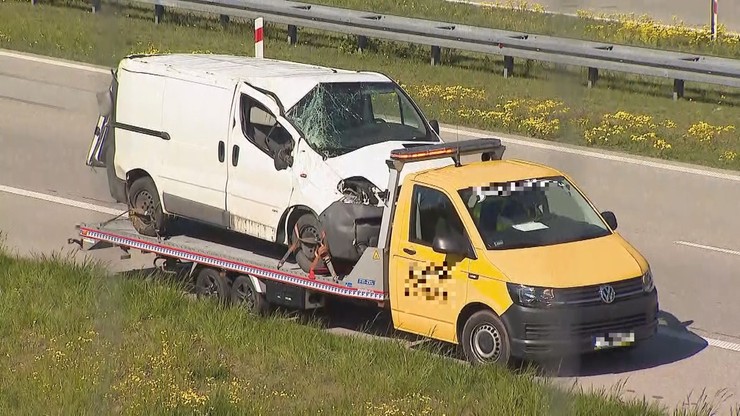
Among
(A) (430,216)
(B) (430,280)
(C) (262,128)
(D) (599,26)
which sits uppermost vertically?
(D) (599,26)

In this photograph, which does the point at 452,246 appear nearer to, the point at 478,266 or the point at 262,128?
the point at 478,266

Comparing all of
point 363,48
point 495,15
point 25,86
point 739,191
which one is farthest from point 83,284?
point 495,15

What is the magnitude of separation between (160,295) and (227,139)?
4.82 feet

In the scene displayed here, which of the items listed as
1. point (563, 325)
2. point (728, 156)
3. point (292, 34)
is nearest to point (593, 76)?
point (728, 156)

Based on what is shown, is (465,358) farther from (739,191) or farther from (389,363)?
(739,191)

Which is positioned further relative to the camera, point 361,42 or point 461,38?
point 361,42

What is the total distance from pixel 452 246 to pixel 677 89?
11.3m

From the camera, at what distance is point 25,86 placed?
22.0 m

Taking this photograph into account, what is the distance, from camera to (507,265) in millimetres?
10430

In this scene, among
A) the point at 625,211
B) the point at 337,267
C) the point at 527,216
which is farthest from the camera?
the point at 625,211

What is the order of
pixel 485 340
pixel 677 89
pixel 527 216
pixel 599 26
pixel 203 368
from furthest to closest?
pixel 677 89
pixel 599 26
pixel 527 216
pixel 485 340
pixel 203 368

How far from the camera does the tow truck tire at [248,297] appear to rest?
38.4ft

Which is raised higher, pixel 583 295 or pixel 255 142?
pixel 255 142

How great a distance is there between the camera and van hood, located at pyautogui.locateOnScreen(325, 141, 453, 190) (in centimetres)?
1171
